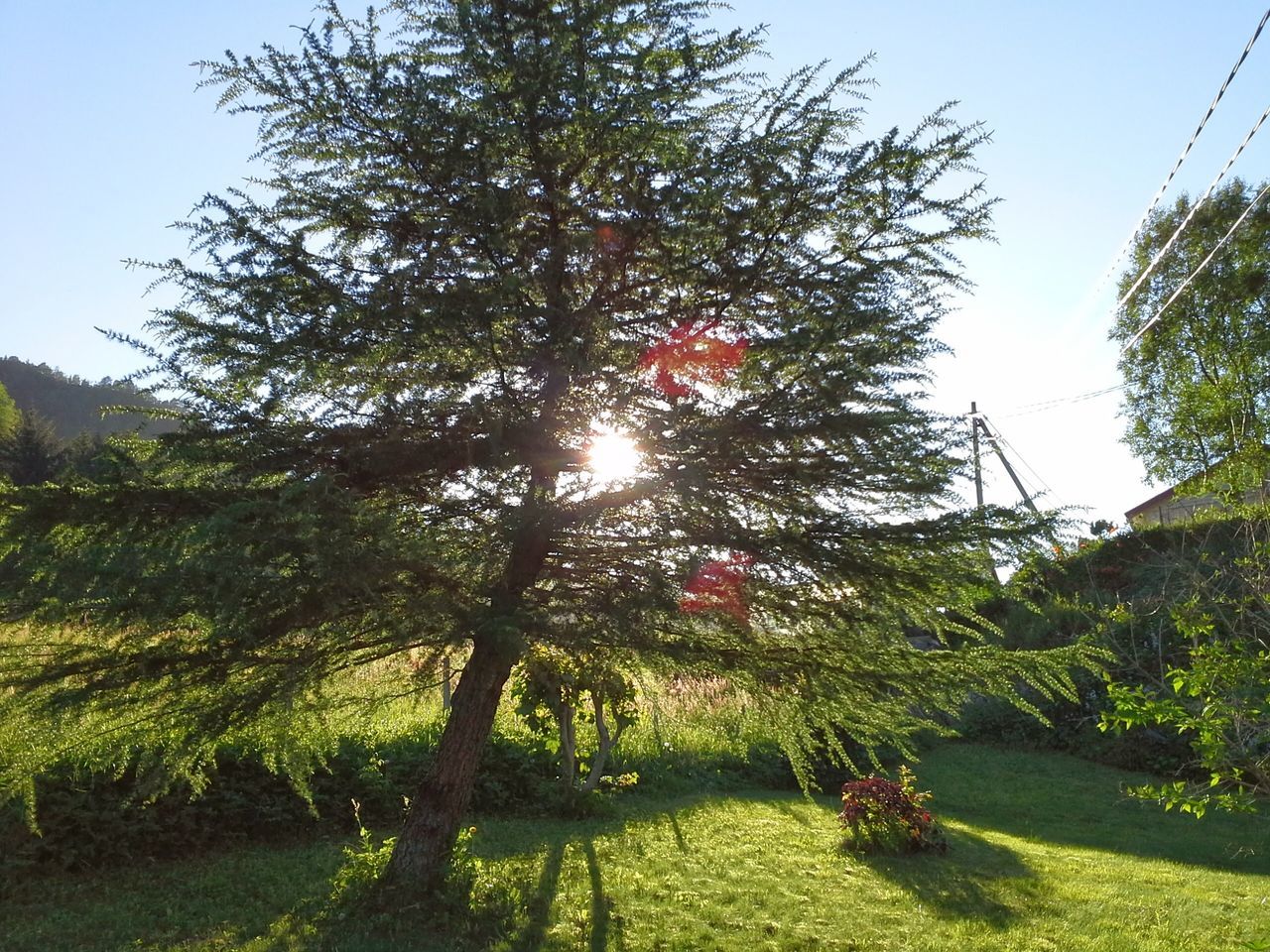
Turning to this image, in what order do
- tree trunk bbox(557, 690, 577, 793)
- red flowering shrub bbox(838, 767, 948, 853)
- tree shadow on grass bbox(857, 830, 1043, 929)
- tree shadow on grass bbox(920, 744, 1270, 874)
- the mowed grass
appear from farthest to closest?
tree shadow on grass bbox(920, 744, 1270, 874) → tree trunk bbox(557, 690, 577, 793) → red flowering shrub bbox(838, 767, 948, 853) → tree shadow on grass bbox(857, 830, 1043, 929) → the mowed grass

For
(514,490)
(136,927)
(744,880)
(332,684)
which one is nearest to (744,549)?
(514,490)

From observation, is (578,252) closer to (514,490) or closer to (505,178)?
(505,178)

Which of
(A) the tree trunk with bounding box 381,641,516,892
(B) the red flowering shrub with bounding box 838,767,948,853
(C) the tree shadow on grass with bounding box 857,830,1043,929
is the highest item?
(A) the tree trunk with bounding box 381,641,516,892

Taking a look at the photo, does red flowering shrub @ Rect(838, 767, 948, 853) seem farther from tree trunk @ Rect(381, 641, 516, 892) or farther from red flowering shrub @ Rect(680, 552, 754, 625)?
red flowering shrub @ Rect(680, 552, 754, 625)

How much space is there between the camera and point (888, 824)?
10.1 meters

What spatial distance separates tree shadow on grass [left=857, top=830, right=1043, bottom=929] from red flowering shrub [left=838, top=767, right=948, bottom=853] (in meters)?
0.15

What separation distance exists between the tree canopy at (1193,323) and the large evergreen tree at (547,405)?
19323 millimetres

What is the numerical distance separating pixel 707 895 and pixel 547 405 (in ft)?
14.9

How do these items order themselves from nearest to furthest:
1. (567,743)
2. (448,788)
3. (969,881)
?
(448,788) → (969,881) → (567,743)

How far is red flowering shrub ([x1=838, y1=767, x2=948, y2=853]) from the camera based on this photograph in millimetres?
10078

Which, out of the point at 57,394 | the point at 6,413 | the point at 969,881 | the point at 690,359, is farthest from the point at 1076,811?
the point at 57,394

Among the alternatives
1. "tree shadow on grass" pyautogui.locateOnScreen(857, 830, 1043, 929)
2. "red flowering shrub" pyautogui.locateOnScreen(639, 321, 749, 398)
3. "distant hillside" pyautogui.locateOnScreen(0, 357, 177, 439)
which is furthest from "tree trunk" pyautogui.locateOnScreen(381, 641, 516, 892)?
"distant hillside" pyautogui.locateOnScreen(0, 357, 177, 439)

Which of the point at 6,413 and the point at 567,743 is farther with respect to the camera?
the point at 6,413

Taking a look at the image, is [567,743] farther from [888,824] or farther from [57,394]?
[57,394]
